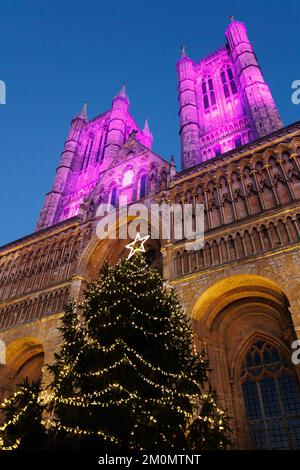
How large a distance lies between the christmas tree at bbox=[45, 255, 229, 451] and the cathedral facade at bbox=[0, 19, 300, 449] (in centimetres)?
281

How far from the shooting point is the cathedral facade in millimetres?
11328

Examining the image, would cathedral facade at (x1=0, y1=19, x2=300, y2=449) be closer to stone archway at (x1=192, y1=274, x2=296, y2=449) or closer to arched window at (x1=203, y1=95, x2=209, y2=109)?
stone archway at (x1=192, y1=274, x2=296, y2=449)

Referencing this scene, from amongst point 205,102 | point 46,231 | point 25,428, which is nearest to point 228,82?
point 205,102

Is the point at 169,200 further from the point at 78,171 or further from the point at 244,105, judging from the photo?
the point at 78,171

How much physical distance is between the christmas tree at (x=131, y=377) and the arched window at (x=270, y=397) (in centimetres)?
328

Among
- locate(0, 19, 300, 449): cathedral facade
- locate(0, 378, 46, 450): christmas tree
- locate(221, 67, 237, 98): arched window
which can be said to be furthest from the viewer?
locate(221, 67, 237, 98): arched window

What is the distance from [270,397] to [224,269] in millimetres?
4733

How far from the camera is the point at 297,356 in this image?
10148 mm

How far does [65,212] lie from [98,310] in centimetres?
2411

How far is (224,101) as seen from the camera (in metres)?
32.8

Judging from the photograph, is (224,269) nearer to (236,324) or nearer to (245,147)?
(236,324)

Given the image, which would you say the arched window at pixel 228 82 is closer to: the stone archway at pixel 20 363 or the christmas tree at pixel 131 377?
the christmas tree at pixel 131 377

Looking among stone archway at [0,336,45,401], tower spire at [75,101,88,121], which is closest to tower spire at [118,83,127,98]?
tower spire at [75,101,88,121]
